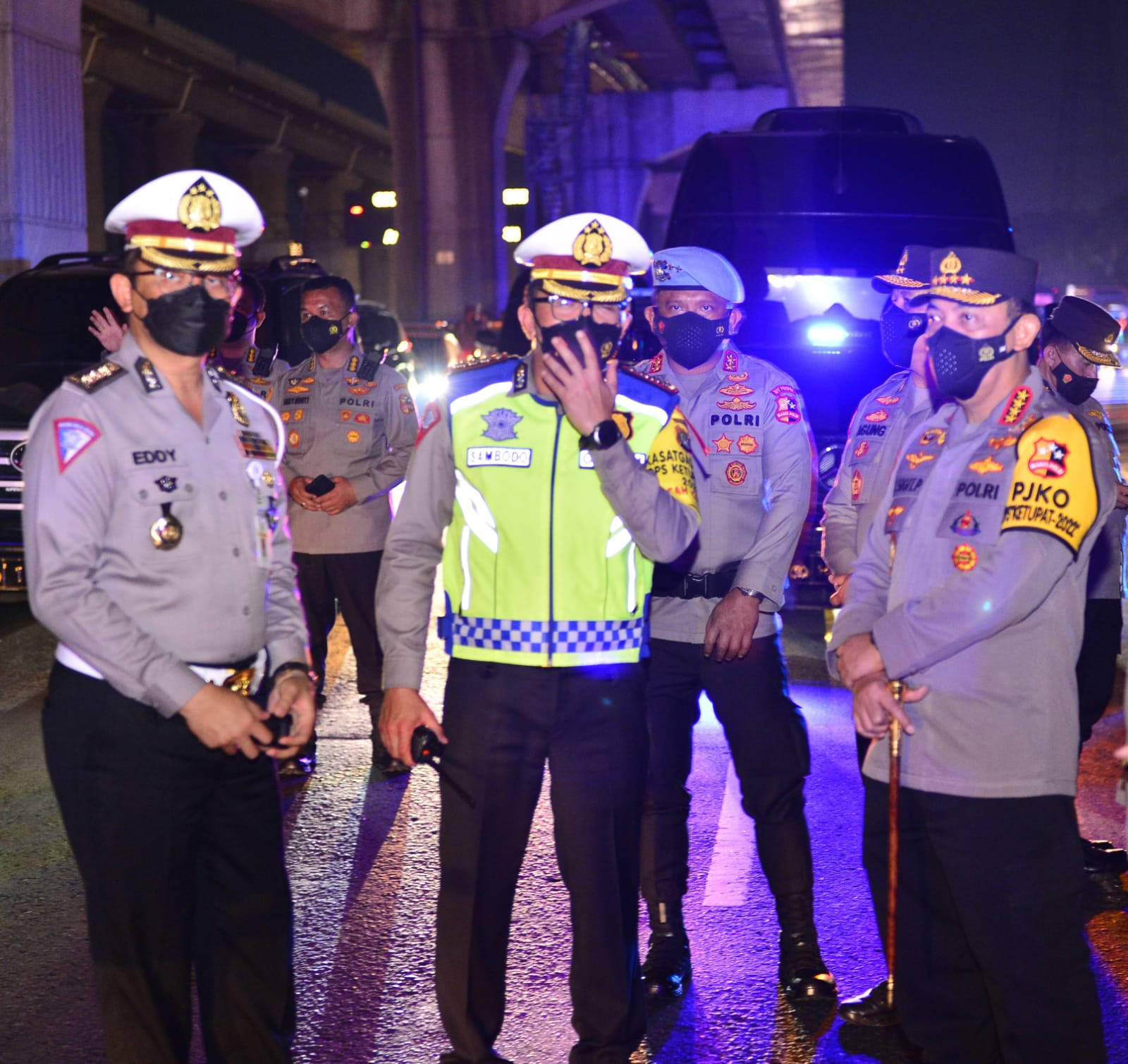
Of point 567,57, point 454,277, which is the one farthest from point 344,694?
point 567,57

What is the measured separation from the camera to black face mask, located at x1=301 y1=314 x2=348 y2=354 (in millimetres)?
6891

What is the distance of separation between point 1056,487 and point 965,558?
263mm

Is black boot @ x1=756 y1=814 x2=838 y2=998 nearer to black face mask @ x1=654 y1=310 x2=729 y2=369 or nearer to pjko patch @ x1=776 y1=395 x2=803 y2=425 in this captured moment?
pjko patch @ x1=776 y1=395 x2=803 y2=425

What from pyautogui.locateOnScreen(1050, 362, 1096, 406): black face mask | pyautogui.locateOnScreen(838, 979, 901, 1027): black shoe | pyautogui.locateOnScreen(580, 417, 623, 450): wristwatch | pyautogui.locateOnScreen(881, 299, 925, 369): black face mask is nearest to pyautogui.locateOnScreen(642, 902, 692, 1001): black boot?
pyautogui.locateOnScreen(838, 979, 901, 1027): black shoe

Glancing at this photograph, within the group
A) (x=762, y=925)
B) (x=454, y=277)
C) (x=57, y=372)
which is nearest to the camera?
(x=762, y=925)

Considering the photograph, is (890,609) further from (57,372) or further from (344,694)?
(57,372)

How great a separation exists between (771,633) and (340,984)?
5.86 ft

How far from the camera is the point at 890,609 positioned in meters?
3.57

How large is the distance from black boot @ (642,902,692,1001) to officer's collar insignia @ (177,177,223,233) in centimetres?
256

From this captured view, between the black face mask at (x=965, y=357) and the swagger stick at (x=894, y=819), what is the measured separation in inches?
29.3

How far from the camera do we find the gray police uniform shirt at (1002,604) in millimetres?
3268

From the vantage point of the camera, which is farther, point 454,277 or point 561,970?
point 454,277

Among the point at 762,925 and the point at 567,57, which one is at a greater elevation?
the point at 567,57

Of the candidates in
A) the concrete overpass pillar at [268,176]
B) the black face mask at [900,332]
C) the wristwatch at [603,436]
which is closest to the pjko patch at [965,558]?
the wristwatch at [603,436]
